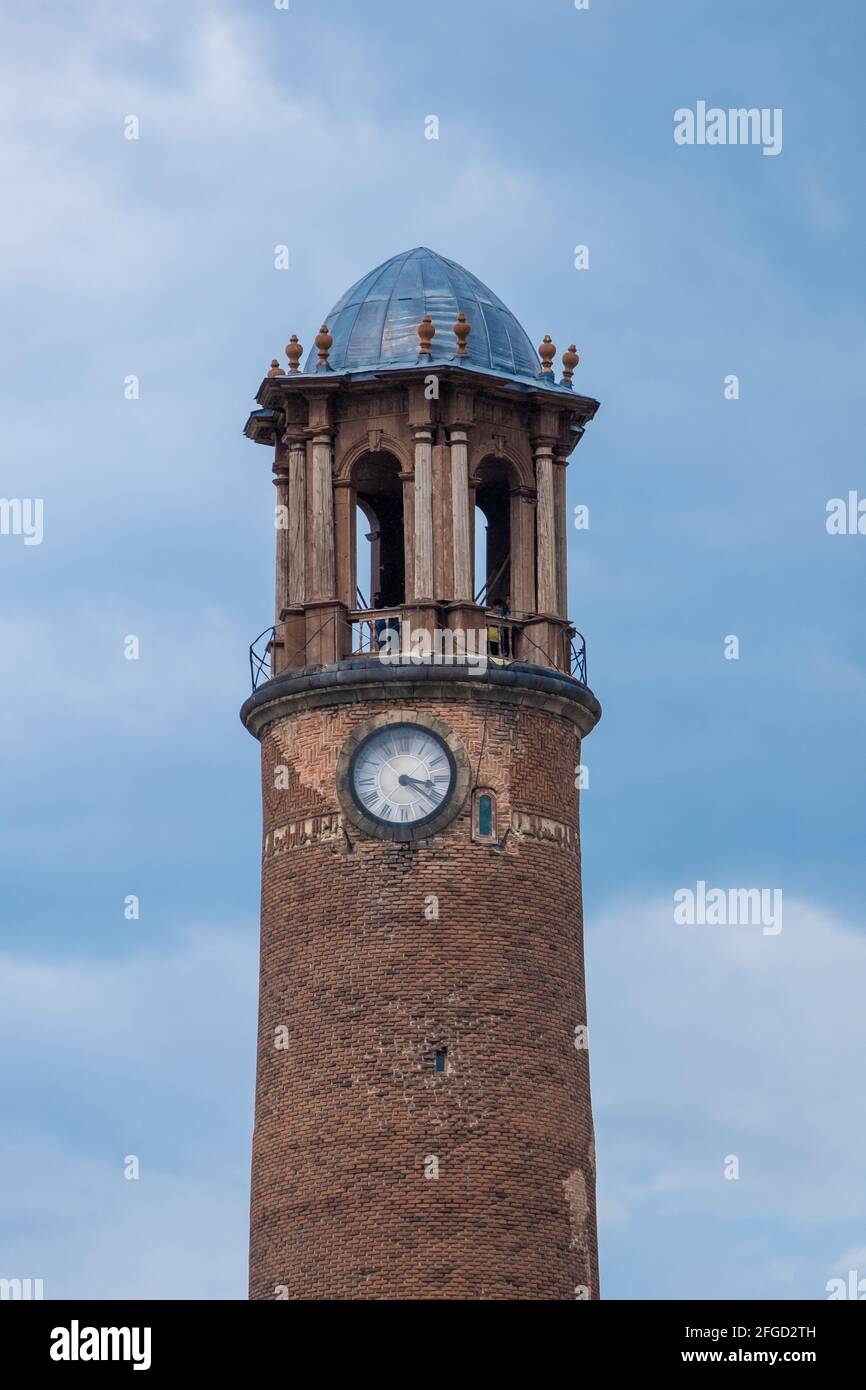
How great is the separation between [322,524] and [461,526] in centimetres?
293

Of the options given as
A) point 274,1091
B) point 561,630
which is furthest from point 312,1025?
point 561,630

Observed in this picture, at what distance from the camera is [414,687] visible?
83.5 metres

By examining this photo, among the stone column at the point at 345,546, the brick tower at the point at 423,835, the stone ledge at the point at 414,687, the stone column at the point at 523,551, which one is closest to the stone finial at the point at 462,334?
the brick tower at the point at 423,835

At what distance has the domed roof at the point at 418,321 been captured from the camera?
86.5m

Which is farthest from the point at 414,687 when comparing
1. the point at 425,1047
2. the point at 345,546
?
the point at 425,1047

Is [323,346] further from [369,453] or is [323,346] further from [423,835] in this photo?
[423,835]

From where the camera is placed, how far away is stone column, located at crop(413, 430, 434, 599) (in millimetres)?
84500

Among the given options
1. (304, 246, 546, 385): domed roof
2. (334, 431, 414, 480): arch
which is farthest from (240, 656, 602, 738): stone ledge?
(304, 246, 546, 385): domed roof
